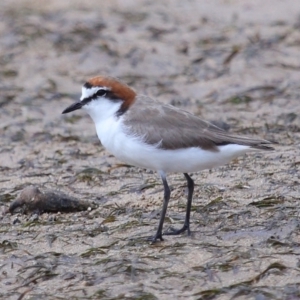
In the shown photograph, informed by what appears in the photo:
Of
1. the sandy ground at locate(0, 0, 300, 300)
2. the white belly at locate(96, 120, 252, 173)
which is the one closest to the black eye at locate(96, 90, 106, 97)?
the white belly at locate(96, 120, 252, 173)

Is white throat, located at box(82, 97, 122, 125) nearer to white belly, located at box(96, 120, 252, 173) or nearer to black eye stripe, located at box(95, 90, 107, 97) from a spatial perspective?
black eye stripe, located at box(95, 90, 107, 97)

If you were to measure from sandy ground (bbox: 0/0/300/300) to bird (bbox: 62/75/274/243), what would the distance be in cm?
53

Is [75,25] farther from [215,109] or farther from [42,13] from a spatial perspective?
[215,109]

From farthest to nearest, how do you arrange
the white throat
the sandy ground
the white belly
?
the white throat → the white belly → the sandy ground

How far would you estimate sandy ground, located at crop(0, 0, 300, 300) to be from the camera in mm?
5824

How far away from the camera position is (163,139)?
6.34 m

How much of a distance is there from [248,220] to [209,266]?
0.93m

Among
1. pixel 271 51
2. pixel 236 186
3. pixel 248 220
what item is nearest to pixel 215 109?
pixel 271 51

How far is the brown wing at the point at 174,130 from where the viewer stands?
6.33 metres

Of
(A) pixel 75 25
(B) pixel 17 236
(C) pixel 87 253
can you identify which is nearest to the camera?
(C) pixel 87 253

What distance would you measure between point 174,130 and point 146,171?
193 centimetres

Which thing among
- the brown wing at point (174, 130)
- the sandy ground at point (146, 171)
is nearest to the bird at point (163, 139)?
the brown wing at point (174, 130)

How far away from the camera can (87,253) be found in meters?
6.25

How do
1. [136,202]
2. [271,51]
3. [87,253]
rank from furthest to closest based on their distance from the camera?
1. [271,51]
2. [136,202]
3. [87,253]
